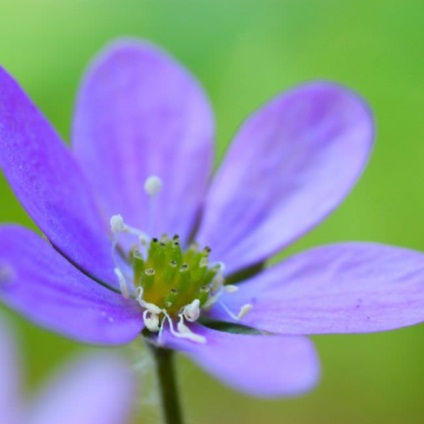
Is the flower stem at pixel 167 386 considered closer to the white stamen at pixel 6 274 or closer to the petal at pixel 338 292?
the petal at pixel 338 292

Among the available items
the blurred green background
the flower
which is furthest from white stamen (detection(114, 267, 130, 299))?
the blurred green background

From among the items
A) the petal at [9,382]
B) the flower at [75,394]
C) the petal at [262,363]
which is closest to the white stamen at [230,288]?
the petal at [262,363]

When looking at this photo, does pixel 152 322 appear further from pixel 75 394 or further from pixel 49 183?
pixel 75 394

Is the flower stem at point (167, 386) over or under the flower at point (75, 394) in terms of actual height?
under

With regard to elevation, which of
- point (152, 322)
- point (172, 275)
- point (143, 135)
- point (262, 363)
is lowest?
point (262, 363)

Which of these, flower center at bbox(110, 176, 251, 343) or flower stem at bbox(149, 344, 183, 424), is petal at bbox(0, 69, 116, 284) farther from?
flower stem at bbox(149, 344, 183, 424)

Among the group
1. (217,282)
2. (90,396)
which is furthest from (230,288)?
(90,396)
